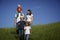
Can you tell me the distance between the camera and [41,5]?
4.12 metres

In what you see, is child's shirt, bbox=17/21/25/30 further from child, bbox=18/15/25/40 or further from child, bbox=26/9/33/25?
child, bbox=26/9/33/25

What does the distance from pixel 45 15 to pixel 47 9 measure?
17 centimetres

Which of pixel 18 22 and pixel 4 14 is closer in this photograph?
pixel 18 22

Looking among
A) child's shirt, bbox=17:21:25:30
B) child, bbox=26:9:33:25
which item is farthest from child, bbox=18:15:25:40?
child, bbox=26:9:33:25

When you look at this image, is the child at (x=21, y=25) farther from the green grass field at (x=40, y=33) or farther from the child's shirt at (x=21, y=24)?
the green grass field at (x=40, y=33)

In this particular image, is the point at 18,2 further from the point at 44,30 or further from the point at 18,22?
the point at 44,30

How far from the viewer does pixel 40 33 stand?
155 inches

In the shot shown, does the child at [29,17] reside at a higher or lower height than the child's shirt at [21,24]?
higher

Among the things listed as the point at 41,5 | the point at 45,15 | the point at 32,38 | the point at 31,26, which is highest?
the point at 41,5

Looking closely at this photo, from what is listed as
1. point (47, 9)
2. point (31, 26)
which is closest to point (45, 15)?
point (47, 9)

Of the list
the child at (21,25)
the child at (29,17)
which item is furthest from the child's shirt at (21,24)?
the child at (29,17)

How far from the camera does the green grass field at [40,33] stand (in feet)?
12.5

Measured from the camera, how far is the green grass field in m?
3.81

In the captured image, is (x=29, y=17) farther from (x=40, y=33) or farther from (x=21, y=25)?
(x=40, y=33)
